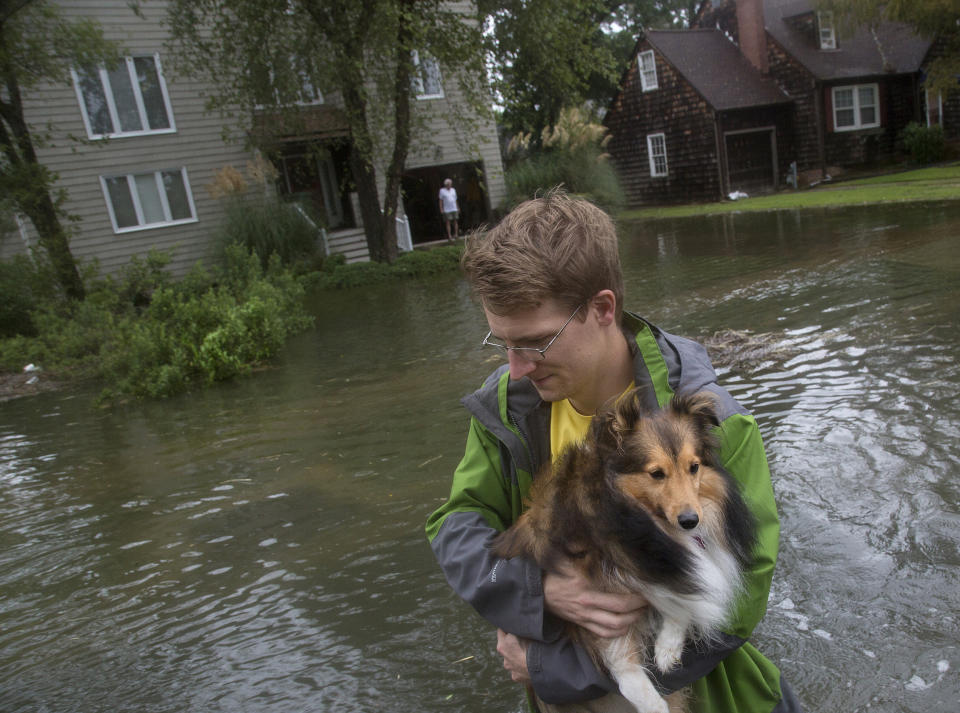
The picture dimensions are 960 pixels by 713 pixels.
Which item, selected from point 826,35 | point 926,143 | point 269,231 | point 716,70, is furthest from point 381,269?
point 826,35

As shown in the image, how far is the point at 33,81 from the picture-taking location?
1639 cm

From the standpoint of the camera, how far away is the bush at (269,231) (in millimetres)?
20859

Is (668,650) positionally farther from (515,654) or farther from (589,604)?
(515,654)

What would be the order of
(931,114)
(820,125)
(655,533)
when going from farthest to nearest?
(931,114)
(820,125)
(655,533)

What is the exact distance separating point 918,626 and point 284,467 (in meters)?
5.36

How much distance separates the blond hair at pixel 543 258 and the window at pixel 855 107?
114 ft

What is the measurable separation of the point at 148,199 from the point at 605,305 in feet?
78.1

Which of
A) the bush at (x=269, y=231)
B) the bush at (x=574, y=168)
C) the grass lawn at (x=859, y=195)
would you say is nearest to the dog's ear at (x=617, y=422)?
the bush at (x=269, y=231)

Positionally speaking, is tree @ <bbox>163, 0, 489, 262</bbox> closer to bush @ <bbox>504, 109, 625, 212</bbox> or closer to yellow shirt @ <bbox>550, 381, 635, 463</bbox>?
bush @ <bbox>504, 109, 625, 212</bbox>

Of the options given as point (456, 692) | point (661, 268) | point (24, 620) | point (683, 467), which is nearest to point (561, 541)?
point (683, 467)

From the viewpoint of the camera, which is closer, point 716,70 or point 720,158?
point 720,158

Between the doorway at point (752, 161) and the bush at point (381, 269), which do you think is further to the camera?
the doorway at point (752, 161)

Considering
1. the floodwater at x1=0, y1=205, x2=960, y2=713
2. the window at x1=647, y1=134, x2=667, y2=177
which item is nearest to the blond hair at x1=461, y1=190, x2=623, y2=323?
the floodwater at x1=0, y1=205, x2=960, y2=713

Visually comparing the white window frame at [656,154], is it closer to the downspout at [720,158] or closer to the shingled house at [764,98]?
the shingled house at [764,98]
